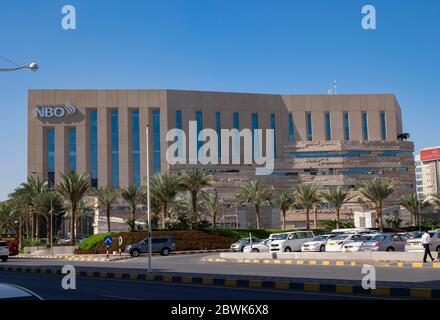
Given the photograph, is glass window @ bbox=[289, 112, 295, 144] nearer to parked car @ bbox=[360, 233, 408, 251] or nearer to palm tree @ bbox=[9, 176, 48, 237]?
palm tree @ bbox=[9, 176, 48, 237]

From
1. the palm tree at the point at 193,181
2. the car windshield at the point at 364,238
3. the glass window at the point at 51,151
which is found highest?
the glass window at the point at 51,151

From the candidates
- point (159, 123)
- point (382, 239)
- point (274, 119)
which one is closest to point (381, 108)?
point (274, 119)

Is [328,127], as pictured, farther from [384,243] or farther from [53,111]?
[384,243]

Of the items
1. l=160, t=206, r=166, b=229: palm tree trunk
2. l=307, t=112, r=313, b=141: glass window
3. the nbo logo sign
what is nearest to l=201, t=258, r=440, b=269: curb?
l=160, t=206, r=166, b=229: palm tree trunk

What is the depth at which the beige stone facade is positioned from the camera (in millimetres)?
97625

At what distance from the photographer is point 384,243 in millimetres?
34500

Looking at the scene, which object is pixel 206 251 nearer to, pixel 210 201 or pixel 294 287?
pixel 210 201

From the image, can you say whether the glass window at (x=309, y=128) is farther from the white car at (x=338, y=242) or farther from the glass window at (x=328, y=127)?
the white car at (x=338, y=242)

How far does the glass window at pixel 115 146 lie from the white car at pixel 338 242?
64570mm

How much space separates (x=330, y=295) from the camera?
1506cm

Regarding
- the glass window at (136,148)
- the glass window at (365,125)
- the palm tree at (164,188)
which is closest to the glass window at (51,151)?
the glass window at (136,148)

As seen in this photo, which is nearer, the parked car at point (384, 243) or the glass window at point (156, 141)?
the parked car at point (384, 243)

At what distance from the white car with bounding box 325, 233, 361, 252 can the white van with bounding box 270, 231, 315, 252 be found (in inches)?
137

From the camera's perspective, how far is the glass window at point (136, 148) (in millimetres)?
99694
